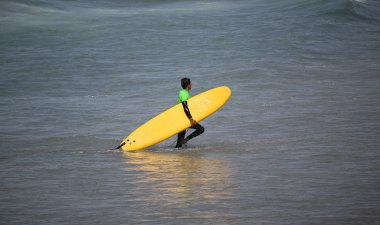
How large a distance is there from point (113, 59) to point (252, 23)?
27.8 ft

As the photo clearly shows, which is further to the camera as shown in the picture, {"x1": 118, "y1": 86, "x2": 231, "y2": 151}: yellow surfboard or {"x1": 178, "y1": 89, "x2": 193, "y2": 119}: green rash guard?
{"x1": 118, "y1": 86, "x2": 231, "y2": 151}: yellow surfboard

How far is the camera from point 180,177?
10.2 metres

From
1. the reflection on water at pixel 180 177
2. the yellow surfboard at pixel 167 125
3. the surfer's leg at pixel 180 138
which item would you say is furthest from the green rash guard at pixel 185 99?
the reflection on water at pixel 180 177

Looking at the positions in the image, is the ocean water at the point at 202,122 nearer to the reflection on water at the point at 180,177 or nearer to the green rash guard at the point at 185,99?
the reflection on water at the point at 180,177

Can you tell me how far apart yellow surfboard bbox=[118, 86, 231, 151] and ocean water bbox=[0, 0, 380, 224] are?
0.24 meters

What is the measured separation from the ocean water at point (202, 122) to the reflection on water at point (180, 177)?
27mm

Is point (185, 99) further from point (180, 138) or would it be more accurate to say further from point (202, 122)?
point (202, 122)

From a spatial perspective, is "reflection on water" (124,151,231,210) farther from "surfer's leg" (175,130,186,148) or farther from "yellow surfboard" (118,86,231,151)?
"surfer's leg" (175,130,186,148)

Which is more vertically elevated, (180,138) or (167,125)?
(167,125)

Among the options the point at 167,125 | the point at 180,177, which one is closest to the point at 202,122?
the point at 167,125

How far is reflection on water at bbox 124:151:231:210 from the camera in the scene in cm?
914

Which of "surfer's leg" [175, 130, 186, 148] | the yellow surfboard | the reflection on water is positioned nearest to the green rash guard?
the yellow surfboard

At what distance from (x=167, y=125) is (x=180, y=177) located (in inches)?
93.3

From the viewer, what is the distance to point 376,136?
502 inches
